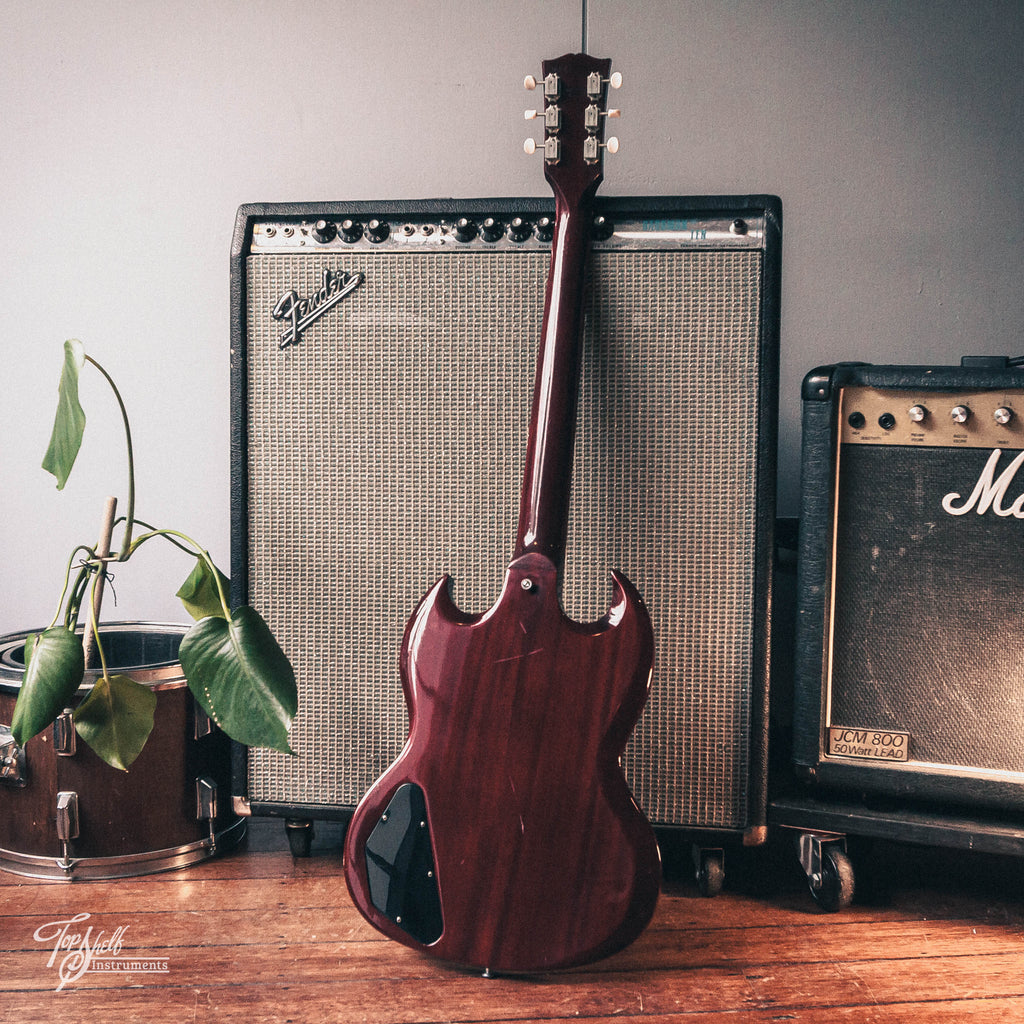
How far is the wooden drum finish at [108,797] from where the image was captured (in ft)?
3.07

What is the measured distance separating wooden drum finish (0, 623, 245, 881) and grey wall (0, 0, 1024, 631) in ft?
1.23

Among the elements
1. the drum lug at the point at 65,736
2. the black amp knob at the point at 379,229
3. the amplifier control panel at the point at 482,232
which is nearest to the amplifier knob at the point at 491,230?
the amplifier control panel at the point at 482,232

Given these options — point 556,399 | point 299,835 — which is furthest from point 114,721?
point 556,399

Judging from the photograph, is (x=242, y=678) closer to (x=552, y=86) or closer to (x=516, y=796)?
(x=516, y=796)

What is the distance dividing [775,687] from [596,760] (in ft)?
1.74

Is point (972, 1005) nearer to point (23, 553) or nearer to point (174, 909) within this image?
point (174, 909)

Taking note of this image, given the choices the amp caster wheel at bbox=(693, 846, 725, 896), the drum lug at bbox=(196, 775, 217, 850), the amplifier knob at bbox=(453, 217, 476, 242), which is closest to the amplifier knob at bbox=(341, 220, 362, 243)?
the amplifier knob at bbox=(453, 217, 476, 242)

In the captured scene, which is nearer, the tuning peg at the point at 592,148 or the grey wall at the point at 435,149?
the tuning peg at the point at 592,148

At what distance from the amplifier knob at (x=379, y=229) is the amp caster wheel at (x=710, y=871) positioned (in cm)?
76

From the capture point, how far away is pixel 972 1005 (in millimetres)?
736

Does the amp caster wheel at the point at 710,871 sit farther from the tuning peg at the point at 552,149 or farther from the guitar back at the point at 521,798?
the tuning peg at the point at 552,149

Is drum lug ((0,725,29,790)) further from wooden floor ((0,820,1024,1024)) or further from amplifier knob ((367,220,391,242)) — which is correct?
amplifier knob ((367,220,391,242))

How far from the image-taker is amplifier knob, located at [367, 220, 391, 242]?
0.95m

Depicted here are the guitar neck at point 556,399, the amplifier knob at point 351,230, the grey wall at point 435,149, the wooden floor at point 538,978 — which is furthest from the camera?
the grey wall at point 435,149
